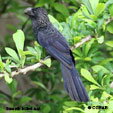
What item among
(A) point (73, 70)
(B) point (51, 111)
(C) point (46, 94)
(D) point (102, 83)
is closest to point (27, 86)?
(C) point (46, 94)

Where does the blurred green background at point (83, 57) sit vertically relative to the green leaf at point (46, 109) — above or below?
above

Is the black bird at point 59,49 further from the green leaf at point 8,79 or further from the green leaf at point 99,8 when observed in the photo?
the green leaf at point 8,79

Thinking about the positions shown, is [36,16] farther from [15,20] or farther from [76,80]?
[15,20]

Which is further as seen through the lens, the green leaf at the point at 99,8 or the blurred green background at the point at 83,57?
the green leaf at the point at 99,8

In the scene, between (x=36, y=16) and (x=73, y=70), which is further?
(x=36, y=16)

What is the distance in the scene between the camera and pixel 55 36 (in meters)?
3.56

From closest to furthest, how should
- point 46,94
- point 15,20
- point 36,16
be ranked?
1. point 36,16
2. point 46,94
3. point 15,20

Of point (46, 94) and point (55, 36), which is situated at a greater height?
point (55, 36)

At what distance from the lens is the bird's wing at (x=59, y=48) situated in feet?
10.7

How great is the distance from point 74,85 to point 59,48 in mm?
531

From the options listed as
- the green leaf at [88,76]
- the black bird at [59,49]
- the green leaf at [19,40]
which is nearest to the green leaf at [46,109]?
the black bird at [59,49]

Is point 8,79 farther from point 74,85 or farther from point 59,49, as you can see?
point 59,49

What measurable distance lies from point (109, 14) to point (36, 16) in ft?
3.33

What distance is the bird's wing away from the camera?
10.7 feet
